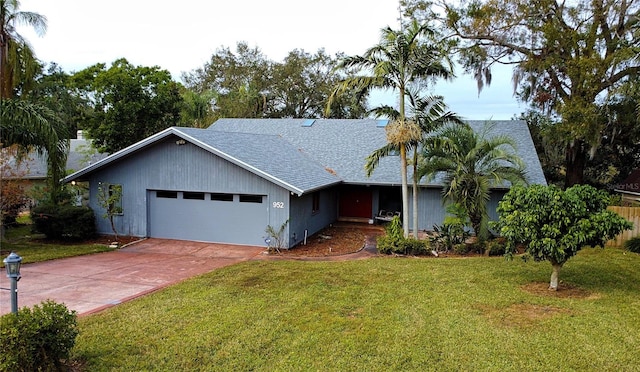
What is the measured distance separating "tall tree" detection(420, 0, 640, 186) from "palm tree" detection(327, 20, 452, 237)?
18.8ft

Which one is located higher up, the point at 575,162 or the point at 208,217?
the point at 575,162

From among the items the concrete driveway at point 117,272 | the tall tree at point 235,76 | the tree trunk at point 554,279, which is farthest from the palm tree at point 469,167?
the tall tree at point 235,76

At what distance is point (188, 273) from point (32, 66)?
11.1m

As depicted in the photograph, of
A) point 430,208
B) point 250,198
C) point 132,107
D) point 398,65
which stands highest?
point 132,107

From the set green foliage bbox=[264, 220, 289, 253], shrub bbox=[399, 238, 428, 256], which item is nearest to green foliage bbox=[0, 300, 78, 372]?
green foliage bbox=[264, 220, 289, 253]

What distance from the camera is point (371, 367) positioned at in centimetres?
547

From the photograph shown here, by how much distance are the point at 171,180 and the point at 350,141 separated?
882 cm

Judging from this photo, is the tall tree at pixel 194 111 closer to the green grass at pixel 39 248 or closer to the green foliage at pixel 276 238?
the green grass at pixel 39 248

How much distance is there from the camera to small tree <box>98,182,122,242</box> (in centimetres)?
1431

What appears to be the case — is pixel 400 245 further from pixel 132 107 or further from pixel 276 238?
pixel 132 107

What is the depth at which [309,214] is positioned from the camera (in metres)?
15.8

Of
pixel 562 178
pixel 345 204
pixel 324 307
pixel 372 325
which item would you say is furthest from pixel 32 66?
pixel 562 178

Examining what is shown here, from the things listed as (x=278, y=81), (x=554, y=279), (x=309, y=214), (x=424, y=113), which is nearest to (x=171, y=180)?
(x=309, y=214)

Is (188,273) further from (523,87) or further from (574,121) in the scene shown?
(523,87)
